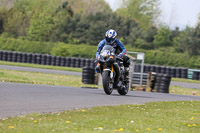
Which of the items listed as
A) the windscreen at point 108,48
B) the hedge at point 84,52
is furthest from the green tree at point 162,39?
the windscreen at point 108,48

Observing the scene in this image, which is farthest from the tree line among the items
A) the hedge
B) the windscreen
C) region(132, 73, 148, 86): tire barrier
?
the windscreen

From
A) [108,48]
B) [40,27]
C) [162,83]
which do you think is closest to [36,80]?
[162,83]

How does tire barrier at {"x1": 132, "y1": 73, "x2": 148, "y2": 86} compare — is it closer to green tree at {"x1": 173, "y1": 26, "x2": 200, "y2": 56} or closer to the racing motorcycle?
the racing motorcycle

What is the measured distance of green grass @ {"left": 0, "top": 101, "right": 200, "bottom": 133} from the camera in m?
6.50

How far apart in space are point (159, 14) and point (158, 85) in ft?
224

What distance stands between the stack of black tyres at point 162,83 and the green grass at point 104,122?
37.5 feet

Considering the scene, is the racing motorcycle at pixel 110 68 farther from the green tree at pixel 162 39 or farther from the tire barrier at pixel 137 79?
the green tree at pixel 162 39

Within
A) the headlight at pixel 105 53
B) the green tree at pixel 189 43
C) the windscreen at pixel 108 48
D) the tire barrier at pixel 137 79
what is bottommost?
the tire barrier at pixel 137 79

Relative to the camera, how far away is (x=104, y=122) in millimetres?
7293

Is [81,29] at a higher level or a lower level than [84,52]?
higher

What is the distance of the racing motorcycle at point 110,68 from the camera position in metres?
12.0

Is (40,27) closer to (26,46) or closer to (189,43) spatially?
(26,46)

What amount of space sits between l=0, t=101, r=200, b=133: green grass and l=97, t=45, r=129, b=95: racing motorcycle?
276 centimetres

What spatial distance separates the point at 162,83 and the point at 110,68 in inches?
353
